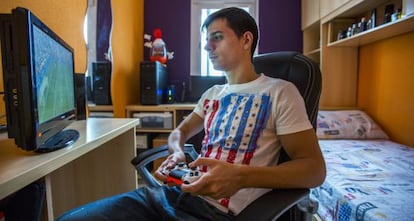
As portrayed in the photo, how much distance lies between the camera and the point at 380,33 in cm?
204

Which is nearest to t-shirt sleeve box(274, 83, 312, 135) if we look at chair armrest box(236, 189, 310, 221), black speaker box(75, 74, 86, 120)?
chair armrest box(236, 189, 310, 221)

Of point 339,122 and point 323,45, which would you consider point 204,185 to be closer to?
point 339,122

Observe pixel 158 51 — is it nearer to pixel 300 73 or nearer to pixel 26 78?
pixel 300 73

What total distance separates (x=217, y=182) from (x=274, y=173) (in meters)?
0.17

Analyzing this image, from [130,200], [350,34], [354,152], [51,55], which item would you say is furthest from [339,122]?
[51,55]

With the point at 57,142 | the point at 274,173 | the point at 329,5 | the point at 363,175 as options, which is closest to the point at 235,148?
the point at 274,173

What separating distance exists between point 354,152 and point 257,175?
142 centimetres

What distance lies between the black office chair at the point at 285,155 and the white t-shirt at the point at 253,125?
75 mm

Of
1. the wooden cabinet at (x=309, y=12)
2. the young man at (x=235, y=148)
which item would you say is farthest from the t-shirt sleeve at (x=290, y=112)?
the wooden cabinet at (x=309, y=12)

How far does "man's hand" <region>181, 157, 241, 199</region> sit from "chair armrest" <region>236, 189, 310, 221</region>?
0.23 ft

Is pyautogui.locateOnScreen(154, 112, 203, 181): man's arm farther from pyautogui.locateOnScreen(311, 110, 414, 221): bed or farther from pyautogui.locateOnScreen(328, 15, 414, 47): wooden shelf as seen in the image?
pyautogui.locateOnScreen(328, 15, 414, 47): wooden shelf

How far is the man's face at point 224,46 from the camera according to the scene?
A: 1044 millimetres

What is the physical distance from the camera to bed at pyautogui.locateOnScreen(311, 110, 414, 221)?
107 cm

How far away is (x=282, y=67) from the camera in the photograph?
107 cm
